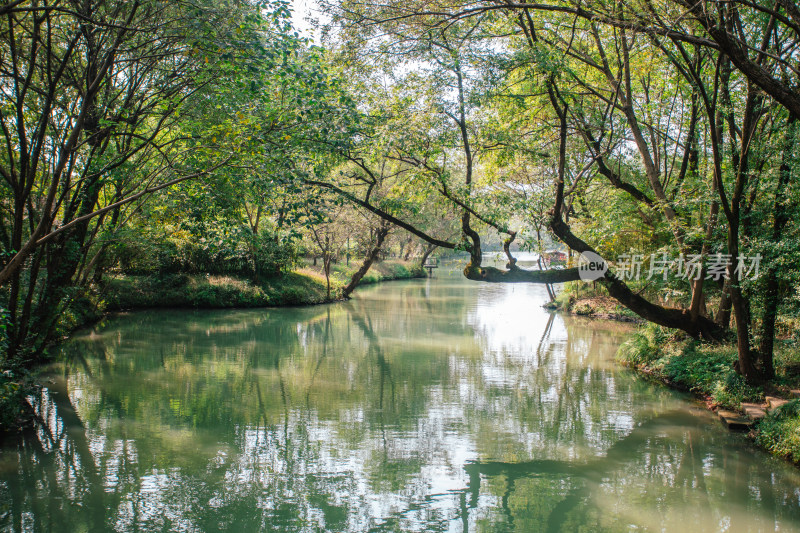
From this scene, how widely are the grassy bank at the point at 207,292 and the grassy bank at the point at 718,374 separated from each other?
13.9 m

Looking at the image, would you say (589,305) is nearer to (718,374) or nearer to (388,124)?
(718,374)

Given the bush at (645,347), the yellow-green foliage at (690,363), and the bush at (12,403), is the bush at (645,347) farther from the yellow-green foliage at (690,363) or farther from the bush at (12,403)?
the bush at (12,403)

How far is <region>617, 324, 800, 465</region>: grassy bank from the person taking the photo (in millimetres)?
6680

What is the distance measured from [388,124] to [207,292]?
526 inches

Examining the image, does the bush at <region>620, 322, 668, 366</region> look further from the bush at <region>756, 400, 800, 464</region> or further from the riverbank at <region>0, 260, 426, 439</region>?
the riverbank at <region>0, 260, 426, 439</region>

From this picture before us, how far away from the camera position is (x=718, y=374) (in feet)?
30.0

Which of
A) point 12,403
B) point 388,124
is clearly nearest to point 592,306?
point 388,124

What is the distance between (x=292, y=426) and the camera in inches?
297

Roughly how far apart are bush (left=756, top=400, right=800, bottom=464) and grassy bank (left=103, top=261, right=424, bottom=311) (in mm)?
17741

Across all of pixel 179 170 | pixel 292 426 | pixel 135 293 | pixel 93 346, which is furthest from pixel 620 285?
pixel 135 293

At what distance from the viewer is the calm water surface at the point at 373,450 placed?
5.16 meters

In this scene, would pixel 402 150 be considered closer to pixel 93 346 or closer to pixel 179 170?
pixel 179 170

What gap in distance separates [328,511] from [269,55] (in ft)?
16.6

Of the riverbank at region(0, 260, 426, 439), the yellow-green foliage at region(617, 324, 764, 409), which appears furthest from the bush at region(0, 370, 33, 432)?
the yellow-green foliage at region(617, 324, 764, 409)
